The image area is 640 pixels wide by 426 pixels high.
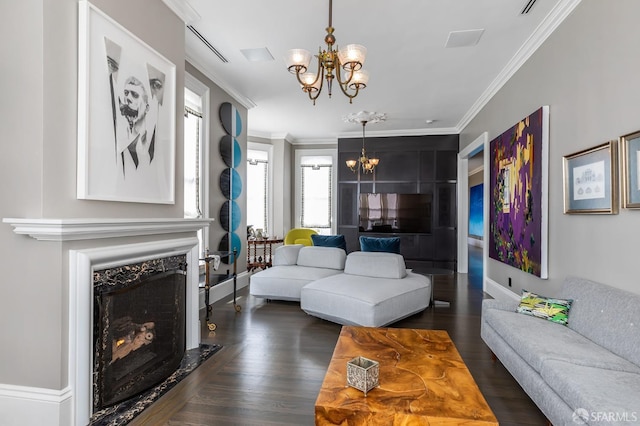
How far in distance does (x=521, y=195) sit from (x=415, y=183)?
3.72 meters

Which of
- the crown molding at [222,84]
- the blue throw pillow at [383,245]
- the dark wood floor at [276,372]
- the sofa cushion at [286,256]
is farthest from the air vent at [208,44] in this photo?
the blue throw pillow at [383,245]

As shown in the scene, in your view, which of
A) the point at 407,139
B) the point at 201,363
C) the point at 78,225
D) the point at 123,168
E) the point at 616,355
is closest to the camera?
the point at 78,225

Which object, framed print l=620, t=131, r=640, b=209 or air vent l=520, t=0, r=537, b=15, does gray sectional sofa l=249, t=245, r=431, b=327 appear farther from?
air vent l=520, t=0, r=537, b=15

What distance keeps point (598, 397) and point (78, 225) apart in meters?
2.63

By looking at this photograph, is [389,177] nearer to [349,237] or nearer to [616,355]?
[349,237]

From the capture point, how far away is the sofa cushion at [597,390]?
54.2 inches

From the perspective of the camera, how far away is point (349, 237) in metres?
7.83

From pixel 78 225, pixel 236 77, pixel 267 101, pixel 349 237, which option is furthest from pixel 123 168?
pixel 349 237

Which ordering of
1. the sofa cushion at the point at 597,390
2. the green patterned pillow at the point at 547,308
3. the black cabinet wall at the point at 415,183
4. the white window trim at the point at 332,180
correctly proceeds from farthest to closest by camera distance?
the white window trim at the point at 332,180 → the black cabinet wall at the point at 415,183 → the green patterned pillow at the point at 547,308 → the sofa cushion at the point at 597,390

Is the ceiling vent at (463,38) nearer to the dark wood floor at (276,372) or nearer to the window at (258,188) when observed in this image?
the dark wood floor at (276,372)

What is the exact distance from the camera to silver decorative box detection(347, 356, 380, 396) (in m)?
1.59

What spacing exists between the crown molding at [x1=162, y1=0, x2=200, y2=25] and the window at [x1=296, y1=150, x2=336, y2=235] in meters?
5.37

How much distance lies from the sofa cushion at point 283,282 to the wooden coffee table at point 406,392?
214cm

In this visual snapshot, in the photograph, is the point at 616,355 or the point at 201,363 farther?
the point at 201,363
